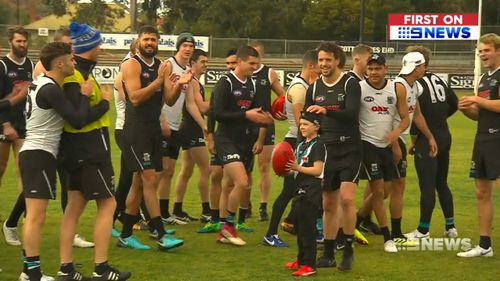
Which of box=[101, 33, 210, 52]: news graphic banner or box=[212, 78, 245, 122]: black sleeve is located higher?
box=[101, 33, 210, 52]: news graphic banner

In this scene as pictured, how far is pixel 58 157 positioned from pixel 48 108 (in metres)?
0.50

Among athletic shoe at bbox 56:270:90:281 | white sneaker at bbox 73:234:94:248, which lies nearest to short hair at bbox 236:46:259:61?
white sneaker at bbox 73:234:94:248

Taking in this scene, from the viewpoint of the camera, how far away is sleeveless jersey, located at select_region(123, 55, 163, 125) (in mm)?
8219

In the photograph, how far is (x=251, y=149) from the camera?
30.2 ft

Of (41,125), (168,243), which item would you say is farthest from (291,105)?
(41,125)

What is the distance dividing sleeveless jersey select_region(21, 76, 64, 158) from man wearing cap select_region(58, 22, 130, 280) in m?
0.14

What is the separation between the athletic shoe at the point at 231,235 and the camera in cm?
870

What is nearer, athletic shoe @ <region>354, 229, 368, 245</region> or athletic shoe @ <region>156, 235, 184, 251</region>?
athletic shoe @ <region>156, 235, 184, 251</region>

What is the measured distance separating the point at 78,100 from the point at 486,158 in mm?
4047

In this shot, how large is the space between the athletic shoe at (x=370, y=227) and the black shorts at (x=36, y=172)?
166 inches

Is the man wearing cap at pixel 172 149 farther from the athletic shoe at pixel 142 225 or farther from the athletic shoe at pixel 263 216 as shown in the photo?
the athletic shoe at pixel 263 216

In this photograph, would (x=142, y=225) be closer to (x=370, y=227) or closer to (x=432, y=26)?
(x=370, y=227)

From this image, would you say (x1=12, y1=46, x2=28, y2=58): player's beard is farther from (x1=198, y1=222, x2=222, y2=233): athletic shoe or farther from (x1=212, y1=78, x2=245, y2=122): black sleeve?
(x1=198, y1=222, x2=222, y2=233): athletic shoe

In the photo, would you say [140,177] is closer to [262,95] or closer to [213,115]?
[213,115]
